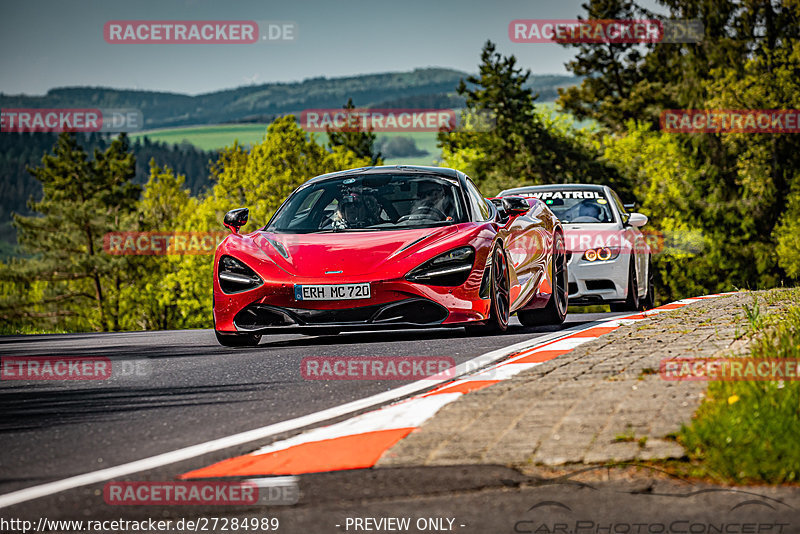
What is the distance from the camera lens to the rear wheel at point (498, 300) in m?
9.24

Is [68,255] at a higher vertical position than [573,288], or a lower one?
lower

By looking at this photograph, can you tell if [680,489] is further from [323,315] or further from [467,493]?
[323,315]

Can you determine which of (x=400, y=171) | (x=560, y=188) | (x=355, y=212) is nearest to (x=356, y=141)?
(x=560, y=188)

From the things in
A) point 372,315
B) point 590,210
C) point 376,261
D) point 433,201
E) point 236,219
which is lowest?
point 372,315

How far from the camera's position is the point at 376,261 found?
8.73 m

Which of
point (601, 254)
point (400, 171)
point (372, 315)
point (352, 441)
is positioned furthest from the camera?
point (601, 254)

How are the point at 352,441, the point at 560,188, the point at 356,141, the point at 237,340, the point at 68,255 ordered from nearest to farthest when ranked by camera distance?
1. the point at 352,441
2. the point at 237,340
3. the point at 560,188
4. the point at 68,255
5. the point at 356,141

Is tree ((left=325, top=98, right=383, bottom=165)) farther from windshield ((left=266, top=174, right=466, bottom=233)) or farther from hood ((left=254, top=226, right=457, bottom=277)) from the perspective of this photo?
hood ((left=254, top=226, right=457, bottom=277))

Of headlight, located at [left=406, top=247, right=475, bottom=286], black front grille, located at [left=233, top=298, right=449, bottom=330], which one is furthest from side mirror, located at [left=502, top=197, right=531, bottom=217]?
black front grille, located at [left=233, top=298, right=449, bottom=330]

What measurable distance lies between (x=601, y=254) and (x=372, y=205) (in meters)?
4.73

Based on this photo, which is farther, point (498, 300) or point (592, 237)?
point (592, 237)

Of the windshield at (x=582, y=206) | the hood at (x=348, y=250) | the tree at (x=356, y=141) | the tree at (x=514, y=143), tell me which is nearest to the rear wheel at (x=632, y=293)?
the windshield at (x=582, y=206)

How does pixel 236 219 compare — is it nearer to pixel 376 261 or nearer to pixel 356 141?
pixel 376 261

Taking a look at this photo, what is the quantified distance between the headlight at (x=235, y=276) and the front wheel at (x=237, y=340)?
52cm
